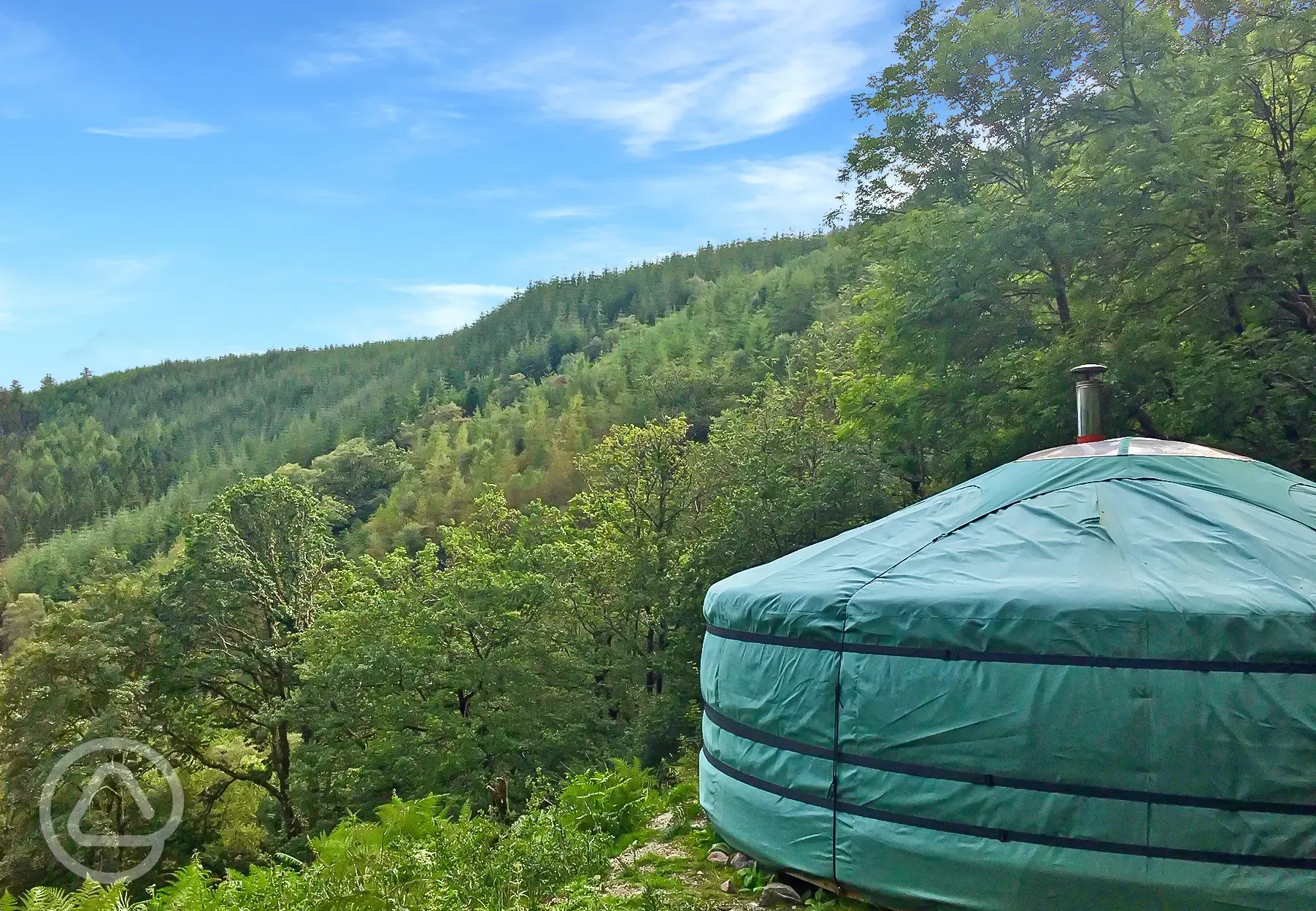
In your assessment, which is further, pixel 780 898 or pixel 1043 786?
pixel 780 898

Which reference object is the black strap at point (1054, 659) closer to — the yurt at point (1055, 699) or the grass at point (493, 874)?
the yurt at point (1055, 699)

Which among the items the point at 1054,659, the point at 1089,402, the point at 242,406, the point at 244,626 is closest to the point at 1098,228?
the point at 1089,402

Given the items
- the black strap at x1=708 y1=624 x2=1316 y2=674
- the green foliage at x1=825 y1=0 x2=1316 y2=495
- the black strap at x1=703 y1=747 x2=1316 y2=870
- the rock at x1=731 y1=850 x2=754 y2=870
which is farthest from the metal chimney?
the green foliage at x1=825 y1=0 x2=1316 y2=495

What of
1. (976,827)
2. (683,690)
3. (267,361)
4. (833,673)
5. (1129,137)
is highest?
(267,361)

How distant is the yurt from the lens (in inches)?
137

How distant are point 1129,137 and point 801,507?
6183 mm

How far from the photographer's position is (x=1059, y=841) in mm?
3664

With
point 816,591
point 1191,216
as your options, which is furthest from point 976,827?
point 1191,216

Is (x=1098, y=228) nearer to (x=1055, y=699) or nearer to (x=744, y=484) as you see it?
(x=744, y=484)

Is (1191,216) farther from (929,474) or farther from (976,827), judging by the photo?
(976,827)

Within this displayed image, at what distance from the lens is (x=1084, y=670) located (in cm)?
366

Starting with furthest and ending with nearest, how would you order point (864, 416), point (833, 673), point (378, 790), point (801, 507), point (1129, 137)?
1. point (378, 790)
2. point (801, 507)
3. point (864, 416)
4. point (1129, 137)
5. point (833, 673)

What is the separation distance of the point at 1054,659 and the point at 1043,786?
0.48 meters

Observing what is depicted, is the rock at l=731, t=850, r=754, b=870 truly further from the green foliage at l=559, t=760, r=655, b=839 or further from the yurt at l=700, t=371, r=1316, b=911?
the green foliage at l=559, t=760, r=655, b=839
